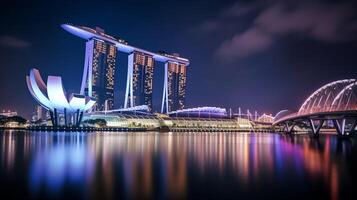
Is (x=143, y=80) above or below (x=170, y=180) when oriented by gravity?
above

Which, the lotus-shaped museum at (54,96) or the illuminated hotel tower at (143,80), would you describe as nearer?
the lotus-shaped museum at (54,96)

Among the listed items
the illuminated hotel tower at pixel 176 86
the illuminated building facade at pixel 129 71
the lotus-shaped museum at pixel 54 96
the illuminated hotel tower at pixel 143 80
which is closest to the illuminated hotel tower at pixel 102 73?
the illuminated building facade at pixel 129 71

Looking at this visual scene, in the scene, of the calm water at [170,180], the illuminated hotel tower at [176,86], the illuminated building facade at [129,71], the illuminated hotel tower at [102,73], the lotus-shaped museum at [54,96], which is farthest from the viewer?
the illuminated hotel tower at [176,86]

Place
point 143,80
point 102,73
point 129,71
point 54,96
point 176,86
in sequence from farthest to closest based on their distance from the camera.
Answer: point 176,86, point 143,80, point 102,73, point 129,71, point 54,96

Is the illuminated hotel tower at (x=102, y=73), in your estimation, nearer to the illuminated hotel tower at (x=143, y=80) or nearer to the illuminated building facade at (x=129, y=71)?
the illuminated building facade at (x=129, y=71)

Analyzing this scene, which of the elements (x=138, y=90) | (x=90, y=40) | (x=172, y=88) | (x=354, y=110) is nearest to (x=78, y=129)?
(x=90, y=40)

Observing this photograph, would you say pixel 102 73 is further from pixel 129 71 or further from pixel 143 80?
pixel 143 80

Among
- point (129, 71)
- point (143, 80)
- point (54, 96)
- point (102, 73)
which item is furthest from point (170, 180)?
point (143, 80)

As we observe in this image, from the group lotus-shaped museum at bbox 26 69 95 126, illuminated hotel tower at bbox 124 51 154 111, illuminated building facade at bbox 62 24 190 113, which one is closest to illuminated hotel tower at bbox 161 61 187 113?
illuminated building facade at bbox 62 24 190 113

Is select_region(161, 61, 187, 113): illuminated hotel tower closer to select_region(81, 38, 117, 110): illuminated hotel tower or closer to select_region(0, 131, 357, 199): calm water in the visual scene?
select_region(81, 38, 117, 110): illuminated hotel tower
